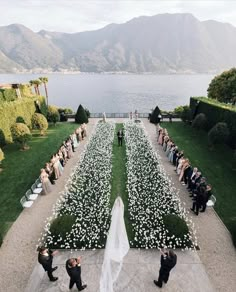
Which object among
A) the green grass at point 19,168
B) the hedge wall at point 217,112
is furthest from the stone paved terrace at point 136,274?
the hedge wall at point 217,112

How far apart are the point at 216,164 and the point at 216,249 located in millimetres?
10328

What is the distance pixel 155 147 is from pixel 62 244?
15.5m

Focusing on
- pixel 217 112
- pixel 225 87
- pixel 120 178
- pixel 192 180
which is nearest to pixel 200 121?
pixel 217 112

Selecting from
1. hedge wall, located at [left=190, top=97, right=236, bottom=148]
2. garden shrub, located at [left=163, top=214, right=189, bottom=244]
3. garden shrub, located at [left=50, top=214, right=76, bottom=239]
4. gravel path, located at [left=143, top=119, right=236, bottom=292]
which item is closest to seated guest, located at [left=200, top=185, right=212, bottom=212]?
gravel path, located at [left=143, top=119, right=236, bottom=292]

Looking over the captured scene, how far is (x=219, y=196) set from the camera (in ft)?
48.2

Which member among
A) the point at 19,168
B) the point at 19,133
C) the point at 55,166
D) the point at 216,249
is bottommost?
the point at 19,168

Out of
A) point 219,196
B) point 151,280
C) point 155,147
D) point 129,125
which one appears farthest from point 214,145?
point 151,280

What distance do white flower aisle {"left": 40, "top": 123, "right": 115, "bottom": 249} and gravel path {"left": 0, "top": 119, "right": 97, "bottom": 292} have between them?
0.55 metres

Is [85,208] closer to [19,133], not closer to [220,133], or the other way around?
[19,133]

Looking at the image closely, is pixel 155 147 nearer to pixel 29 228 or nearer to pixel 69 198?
pixel 69 198

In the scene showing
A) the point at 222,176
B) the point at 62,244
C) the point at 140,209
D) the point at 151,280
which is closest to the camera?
the point at 151,280

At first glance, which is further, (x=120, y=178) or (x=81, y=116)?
(x=81, y=116)

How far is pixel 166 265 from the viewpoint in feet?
26.7

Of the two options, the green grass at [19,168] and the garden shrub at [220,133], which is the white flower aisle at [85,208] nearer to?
the green grass at [19,168]
